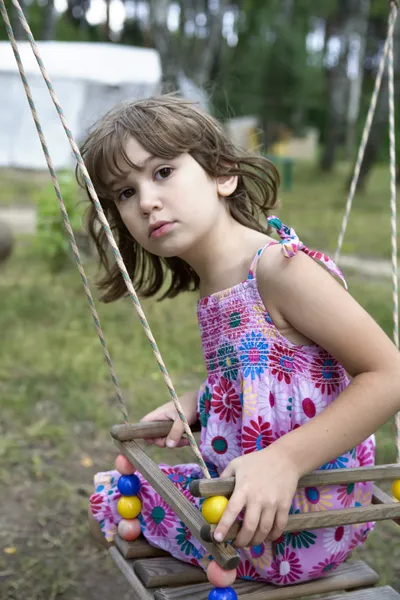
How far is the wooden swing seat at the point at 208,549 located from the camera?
1447mm

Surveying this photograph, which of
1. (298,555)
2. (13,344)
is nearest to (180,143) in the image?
(298,555)

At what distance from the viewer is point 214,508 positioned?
1372mm

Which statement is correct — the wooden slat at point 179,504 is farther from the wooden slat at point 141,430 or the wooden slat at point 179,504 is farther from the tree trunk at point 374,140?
the tree trunk at point 374,140

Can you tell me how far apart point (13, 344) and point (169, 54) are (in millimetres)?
9373

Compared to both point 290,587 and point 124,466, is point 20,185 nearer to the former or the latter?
point 124,466

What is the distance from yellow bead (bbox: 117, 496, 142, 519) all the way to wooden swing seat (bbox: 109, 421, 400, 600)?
7 cm

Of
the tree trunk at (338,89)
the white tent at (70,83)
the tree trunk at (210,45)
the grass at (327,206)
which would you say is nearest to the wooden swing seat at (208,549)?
the grass at (327,206)

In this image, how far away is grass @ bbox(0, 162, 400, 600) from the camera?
9.13ft

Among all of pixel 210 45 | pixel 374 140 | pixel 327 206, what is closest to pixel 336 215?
pixel 327 206

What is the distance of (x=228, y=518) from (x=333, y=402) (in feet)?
1.10

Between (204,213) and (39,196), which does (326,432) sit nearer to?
(204,213)

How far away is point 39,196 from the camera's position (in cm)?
702

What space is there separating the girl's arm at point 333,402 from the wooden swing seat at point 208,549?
2.0 inches

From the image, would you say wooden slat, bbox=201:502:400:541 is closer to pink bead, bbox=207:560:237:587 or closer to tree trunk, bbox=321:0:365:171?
pink bead, bbox=207:560:237:587
